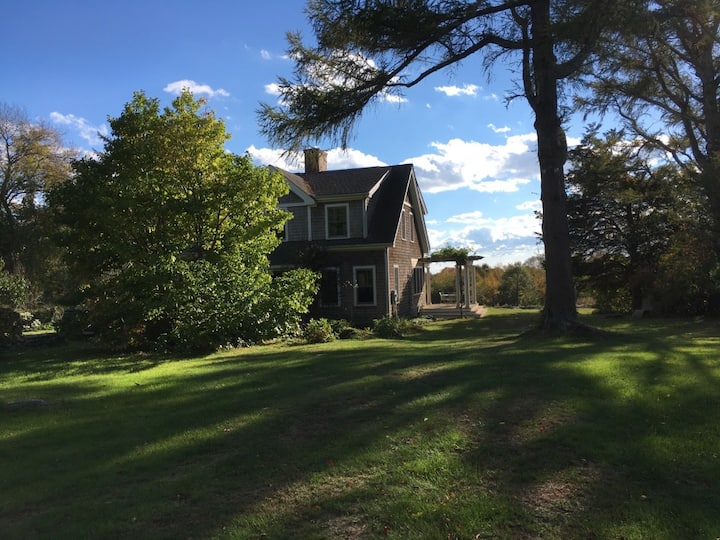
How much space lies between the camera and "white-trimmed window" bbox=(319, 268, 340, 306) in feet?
76.0

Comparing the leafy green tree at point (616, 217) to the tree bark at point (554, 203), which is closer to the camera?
the tree bark at point (554, 203)

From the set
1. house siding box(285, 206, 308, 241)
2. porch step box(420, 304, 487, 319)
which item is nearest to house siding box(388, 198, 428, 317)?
porch step box(420, 304, 487, 319)

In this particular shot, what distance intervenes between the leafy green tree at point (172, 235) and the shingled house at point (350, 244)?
24.2 feet

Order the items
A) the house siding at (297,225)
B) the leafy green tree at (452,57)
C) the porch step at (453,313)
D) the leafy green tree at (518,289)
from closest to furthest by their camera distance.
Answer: the leafy green tree at (452,57), the house siding at (297,225), the porch step at (453,313), the leafy green tree at (518,289)

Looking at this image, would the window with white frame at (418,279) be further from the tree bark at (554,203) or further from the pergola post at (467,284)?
the tree bark at (554,203)

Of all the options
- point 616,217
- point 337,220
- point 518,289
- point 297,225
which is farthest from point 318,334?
point 518,289

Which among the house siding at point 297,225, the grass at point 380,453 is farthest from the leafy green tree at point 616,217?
the grass at point 380,453

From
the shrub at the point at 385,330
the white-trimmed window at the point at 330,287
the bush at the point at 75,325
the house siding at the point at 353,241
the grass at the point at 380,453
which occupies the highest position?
the house siding at the point at 353,241

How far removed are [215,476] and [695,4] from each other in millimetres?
10744

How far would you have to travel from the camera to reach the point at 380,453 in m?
4.70

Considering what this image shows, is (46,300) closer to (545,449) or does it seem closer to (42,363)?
(42,363)

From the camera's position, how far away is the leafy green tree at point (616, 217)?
24.2 meters

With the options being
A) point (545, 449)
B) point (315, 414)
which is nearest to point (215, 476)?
point (315, 414)

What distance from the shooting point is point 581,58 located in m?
10.5
